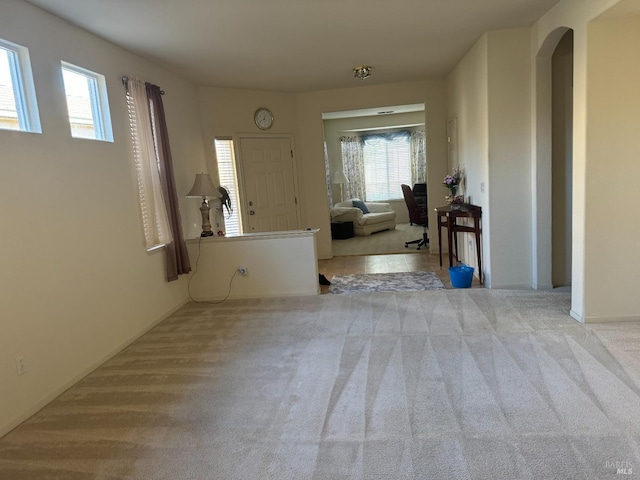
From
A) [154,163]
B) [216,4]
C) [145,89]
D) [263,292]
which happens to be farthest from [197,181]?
[216,4]

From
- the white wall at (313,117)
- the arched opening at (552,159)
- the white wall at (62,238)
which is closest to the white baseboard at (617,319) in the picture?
the arched opening at (552,159)

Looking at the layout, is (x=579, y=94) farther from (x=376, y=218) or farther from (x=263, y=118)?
(x=376, y=218)

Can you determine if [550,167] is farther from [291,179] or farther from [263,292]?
[291,179]

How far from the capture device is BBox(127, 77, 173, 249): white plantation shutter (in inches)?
154

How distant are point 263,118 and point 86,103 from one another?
119 inches

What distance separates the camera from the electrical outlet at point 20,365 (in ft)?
8.21

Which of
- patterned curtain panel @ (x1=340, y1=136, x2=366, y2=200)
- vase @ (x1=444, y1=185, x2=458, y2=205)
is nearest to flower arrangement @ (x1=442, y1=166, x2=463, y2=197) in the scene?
vase @ (x1=444, y1=185, x2=458, y2=205)

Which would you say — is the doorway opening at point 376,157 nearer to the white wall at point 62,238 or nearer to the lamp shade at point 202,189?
the lamp shade at point 202,189

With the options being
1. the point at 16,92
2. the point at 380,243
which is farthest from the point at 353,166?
the point at 16,92

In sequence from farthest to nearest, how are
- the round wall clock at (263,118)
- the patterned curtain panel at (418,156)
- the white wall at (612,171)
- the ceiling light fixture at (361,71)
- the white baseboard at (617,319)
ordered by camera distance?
1. the patterned curtain panel at (418,156)
2. the round wall clock at (263,118)
3. the ceiling light fixture at (361,71)
4. the white baseboard at (617,319)
5. the white wall at (612,171)

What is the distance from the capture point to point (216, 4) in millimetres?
3020

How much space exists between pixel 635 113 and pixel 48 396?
4.50m

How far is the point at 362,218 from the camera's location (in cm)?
891

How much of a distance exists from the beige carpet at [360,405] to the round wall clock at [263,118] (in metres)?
3.42
